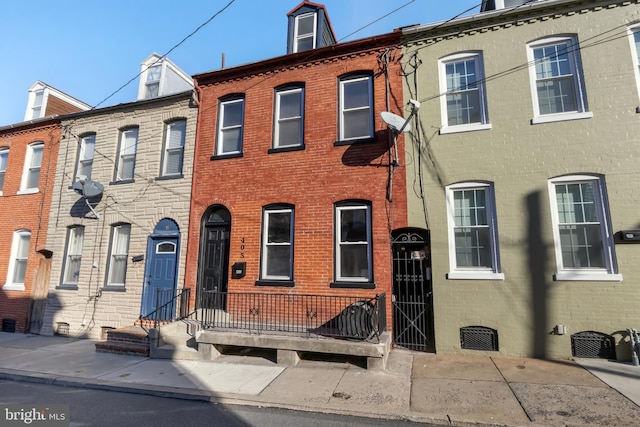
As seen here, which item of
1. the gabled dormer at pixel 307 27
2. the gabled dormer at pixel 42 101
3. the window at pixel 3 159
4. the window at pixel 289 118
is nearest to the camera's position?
the window at pixel 289 118

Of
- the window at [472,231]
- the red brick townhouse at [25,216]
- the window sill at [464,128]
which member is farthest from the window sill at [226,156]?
the red brick townhouse at [25,216]

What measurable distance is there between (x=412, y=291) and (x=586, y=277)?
11.3 feet

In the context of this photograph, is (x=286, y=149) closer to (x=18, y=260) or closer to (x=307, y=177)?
(x=307, y=177)

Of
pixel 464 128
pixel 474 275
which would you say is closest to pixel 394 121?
pixel 464 128

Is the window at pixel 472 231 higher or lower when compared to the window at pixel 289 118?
lower

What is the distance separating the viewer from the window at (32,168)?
12.2m

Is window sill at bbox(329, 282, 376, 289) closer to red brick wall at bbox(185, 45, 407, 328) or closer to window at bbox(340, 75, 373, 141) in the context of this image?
red brick wall at bbox(185, 45, 407, 328)

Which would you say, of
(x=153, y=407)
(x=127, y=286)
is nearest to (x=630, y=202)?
(x=153, y=407)

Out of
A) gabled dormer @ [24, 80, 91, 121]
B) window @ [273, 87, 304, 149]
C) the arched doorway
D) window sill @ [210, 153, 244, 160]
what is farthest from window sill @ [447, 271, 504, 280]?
gabled dormer @ [24, 80, 91, 121]

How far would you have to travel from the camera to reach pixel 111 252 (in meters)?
10.3

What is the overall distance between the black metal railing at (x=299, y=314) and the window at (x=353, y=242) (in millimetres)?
646

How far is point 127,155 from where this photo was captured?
11.0 metres

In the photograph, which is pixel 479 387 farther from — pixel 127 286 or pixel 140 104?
pixel 140 104

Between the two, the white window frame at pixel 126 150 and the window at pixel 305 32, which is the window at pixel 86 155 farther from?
the window at pixel 305 32
